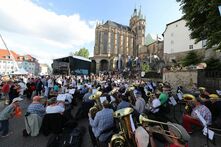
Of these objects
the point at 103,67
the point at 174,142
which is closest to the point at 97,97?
the point at 174,142

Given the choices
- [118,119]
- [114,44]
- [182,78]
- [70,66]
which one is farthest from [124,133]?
[114,44]

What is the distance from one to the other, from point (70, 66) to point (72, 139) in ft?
47.4

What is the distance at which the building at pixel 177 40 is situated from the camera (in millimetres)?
35125

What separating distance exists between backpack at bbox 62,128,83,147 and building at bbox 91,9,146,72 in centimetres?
5764

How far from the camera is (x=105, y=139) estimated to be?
411cm

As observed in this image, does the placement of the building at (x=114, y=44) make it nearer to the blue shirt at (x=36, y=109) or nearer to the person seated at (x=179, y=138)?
the blue shirt at (x=36, y=109)

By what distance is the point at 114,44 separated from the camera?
7238 centimetres

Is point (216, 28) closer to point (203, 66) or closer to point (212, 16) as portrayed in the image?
point (212, 16)

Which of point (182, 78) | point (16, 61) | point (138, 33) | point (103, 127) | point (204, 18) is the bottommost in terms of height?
point (103, 127)

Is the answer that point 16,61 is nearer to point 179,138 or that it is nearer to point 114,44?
point 114,44

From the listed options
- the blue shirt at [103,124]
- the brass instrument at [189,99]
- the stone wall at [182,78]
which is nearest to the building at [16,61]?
the stone wall at [182,78]

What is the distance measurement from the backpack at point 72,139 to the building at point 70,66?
13948 mm

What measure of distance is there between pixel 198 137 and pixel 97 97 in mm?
4028

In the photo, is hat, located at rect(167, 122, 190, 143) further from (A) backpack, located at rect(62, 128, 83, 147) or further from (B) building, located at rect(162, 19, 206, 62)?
(B) building, located at rect(162, 19, 206, 62)
